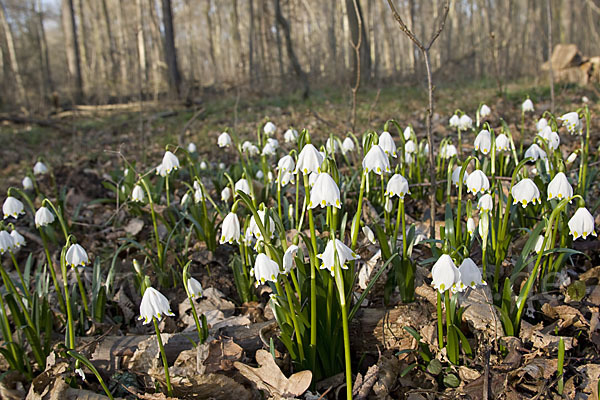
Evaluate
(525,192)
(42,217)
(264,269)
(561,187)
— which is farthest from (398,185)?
(42,217)

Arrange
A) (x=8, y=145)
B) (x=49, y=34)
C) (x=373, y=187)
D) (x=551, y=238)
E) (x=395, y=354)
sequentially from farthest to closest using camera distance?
(x=49, y=34) < (x=8, y=145) < (x=373, y=187) < (x=551, y=238) < (x=395, y=354)

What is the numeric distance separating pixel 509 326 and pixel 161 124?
778cm

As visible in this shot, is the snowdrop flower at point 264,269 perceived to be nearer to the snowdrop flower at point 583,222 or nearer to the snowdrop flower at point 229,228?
the snowdrop flower at point 229,228

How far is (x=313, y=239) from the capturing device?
168 cm

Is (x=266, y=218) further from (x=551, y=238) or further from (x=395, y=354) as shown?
(x=551, y=238)

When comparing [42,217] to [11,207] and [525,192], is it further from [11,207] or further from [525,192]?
[525,192]

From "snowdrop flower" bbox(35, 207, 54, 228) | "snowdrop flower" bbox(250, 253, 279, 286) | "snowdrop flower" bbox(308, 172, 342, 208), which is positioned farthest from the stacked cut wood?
"snowdrop flower" bbox(35, 207, 54, 228)

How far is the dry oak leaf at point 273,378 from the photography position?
166 centimetres

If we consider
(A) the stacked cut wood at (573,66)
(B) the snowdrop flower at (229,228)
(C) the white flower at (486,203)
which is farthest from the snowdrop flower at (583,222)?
(A) the stacked cut wood at (573,66)

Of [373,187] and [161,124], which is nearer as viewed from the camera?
[373,187]

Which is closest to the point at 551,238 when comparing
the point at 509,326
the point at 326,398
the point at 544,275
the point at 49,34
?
the point at 544,275

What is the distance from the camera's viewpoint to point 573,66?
8250mm

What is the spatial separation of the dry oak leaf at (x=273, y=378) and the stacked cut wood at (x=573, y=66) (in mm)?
8375

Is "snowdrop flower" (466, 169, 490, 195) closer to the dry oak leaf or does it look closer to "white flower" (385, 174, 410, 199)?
"white flower" (385, 174, 410, 199)
